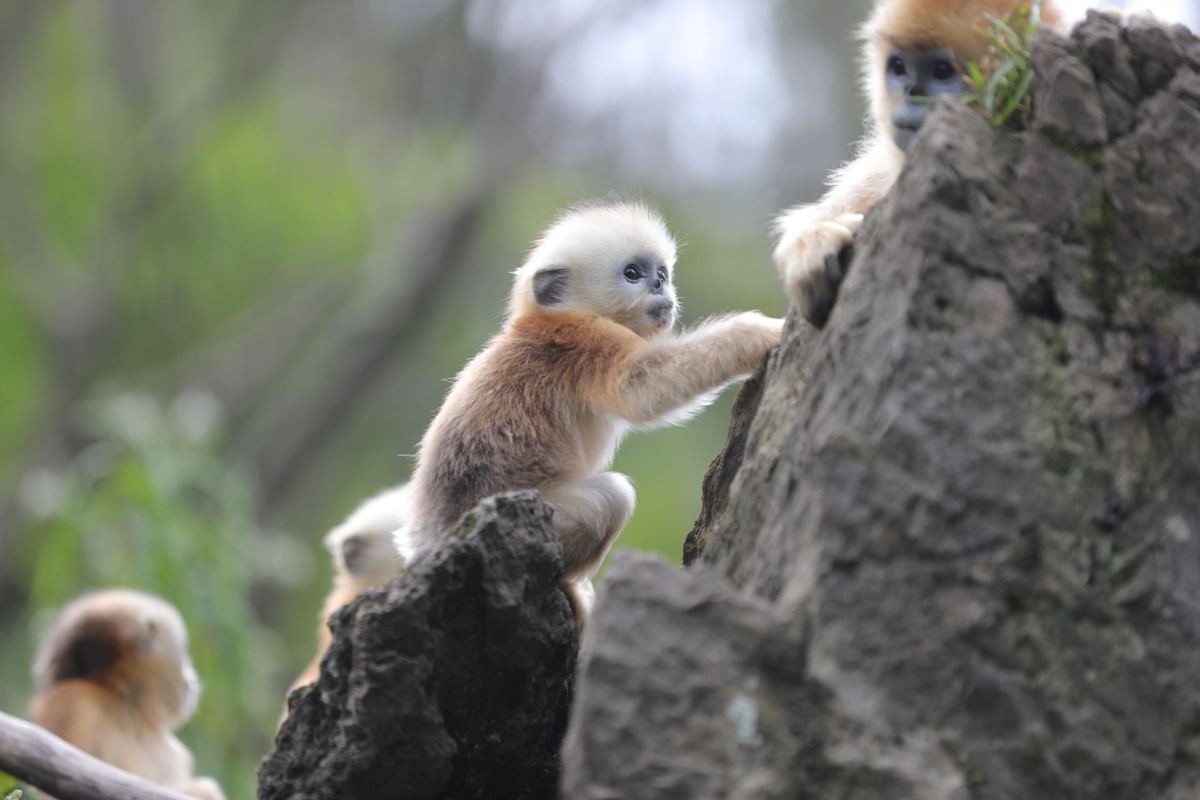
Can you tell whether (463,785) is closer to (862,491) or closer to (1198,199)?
(862,491)

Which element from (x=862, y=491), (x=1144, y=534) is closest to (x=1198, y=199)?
(x=1144, y=534)

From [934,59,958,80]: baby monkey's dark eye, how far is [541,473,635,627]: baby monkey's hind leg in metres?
1.71

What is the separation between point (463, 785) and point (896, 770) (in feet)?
5.11

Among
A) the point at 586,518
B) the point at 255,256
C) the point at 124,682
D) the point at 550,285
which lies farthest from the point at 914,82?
the point at 255,256

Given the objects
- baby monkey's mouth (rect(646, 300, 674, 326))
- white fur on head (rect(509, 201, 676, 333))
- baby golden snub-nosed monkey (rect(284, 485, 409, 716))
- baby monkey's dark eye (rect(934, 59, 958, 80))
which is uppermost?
baby golden snub-nosed monkey (rect(284, 485, 409, 716))

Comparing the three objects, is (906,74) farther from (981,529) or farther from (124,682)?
(124,682)

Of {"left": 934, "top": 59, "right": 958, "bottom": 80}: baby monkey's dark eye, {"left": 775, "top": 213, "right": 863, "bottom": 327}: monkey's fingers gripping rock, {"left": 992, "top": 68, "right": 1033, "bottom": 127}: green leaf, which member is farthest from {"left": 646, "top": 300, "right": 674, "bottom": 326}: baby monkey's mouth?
{"left": 992, "top": 68, "right": 1033, "bottom": 127}: green leaf

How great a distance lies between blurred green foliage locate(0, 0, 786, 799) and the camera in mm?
18078

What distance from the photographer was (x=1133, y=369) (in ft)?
11.4

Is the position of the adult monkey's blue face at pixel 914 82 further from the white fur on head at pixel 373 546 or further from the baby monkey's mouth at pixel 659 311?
the white fur on head at pixel 373 546

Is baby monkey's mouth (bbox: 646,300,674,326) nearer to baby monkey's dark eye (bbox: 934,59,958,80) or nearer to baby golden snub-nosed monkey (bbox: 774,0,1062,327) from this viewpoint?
baby golden snub-nosed monkey (bbox: 774,0,1062,327)

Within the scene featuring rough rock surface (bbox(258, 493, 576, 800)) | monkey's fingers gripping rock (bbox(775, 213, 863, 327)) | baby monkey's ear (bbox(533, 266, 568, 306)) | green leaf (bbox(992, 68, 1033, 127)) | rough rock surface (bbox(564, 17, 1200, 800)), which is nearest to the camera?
rough rock surface (bbox(564, 17, 1200, 800))

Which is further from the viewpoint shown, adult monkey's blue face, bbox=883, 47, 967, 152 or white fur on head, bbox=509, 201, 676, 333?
white fur on head, bbox=509, 201, 676, 333

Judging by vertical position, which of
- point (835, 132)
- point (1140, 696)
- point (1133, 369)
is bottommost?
point (1140, 696)
